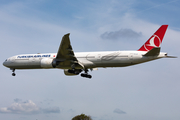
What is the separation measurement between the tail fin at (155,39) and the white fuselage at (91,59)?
5.91 ft

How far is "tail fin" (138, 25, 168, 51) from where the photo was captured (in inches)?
1571

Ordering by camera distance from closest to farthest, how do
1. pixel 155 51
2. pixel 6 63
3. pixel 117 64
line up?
pixel 155 51 < pixel 117 64 < pixel 6 63

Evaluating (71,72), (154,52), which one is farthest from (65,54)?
(154,52)

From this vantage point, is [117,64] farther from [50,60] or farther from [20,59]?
[20,59]

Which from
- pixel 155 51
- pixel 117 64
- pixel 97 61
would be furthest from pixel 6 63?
pixel 155 51

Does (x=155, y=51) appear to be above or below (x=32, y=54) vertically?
below

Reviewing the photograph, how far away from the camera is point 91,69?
4409 cm

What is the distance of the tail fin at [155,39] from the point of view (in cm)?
3991

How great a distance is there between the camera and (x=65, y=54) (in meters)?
39.6

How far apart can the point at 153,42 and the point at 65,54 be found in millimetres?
12282

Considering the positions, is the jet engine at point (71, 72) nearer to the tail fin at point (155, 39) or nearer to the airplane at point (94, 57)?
the airplane at point (94, 57)

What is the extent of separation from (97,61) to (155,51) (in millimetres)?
8102

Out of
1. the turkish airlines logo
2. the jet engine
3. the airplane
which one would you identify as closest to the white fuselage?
the airplane

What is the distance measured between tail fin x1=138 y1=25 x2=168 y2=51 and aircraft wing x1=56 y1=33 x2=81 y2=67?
9992 millimetres
